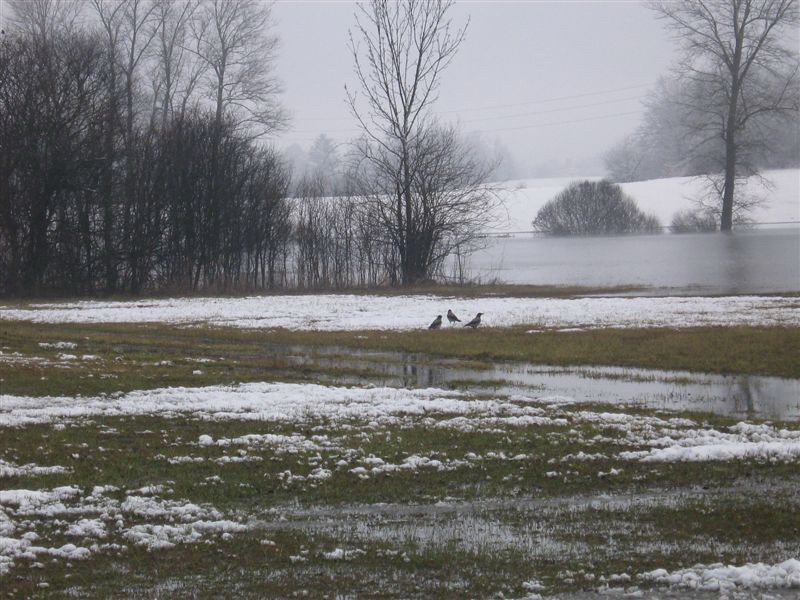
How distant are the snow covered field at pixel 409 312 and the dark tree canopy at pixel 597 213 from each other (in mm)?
50034

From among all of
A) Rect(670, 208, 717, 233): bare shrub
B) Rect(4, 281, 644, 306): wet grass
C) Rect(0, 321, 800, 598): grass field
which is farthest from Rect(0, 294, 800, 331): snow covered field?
Rect(670, 208, 717, 233): bare shrub

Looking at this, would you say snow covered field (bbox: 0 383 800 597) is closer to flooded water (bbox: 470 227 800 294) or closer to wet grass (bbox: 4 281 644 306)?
wet grass (bbox: 4 281 644 306)

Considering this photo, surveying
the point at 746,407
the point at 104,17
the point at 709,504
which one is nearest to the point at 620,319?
the point at 746,407

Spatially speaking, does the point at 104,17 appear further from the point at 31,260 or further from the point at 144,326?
the point at 144,326

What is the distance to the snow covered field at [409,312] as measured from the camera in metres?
25.5

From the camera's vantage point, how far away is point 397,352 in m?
20.7

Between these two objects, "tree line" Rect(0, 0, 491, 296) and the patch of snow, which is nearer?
the patch of snow

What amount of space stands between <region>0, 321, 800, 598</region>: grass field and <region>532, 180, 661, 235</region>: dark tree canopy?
70.0 metres

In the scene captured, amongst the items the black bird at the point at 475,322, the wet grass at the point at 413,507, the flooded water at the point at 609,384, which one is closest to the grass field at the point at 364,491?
the wet grass at the point at 413,507

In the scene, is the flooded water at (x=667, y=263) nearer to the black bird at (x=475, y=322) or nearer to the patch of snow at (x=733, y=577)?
the black bird at (x=475, y=322)

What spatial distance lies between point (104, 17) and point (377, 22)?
657 inches

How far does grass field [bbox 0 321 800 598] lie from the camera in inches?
249

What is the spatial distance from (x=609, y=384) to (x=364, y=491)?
320 inches

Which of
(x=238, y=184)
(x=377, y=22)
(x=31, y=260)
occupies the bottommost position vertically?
(x=31, y=260)
